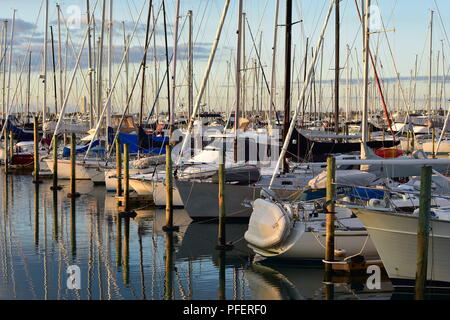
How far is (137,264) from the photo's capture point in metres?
18.2

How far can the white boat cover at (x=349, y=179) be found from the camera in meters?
20.9

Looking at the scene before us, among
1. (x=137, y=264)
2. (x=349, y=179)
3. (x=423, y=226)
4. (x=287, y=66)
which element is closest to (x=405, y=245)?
(x=423, y=226)

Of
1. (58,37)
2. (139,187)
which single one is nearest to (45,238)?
(139,187)

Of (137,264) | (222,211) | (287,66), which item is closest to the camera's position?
(137,264)

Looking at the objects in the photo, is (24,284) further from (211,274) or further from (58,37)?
(58,37)

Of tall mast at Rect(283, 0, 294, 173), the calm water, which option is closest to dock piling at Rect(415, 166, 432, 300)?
the calm water

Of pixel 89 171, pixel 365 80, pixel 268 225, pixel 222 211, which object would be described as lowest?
pixel 89 171

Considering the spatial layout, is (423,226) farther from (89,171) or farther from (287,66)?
(89,171)

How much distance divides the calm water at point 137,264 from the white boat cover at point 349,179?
9.27 feet

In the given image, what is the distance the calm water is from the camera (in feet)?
51.2

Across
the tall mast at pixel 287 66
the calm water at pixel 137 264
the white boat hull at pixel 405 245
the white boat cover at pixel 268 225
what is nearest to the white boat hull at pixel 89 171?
the calm water at pixel 137 264

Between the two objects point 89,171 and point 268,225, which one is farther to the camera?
point 89,171

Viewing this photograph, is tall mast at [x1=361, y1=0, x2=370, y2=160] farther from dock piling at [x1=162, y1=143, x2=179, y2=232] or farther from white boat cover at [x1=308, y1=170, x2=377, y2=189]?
dock piling at [x1=162, y1=143, x2=179, y2=232]

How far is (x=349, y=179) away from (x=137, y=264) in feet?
23.3
